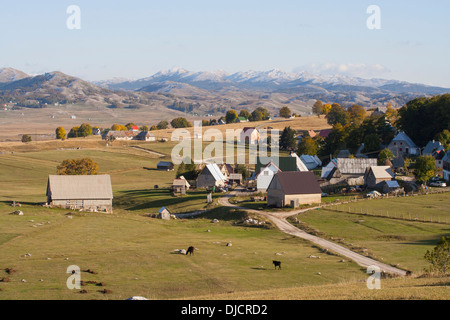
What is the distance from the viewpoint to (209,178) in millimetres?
83625

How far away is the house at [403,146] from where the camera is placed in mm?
98438

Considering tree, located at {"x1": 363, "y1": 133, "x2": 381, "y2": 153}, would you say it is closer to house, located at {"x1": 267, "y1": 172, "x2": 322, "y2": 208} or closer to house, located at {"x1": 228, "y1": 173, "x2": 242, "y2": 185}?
house, located at {"x1": 228, "y1": 173, "x2": 242, "y2": 185}

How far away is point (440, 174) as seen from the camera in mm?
81562

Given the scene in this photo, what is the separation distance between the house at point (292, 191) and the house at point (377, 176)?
1275 cm

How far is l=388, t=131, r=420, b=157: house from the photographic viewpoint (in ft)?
323

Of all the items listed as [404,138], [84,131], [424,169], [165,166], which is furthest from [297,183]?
[84,131]

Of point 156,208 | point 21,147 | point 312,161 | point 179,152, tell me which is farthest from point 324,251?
point 21,147

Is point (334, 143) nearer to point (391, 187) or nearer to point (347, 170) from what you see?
point (347, 170)

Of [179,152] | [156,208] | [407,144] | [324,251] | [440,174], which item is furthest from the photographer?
[179,152]

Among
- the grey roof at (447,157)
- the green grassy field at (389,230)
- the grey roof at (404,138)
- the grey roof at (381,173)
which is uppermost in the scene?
the grey roof at (404,138)

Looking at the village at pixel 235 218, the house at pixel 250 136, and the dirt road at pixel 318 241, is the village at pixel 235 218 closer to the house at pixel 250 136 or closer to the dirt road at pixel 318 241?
the dirt road at pixel 318 241

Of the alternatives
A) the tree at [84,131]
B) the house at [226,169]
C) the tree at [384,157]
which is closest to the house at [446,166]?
the tree at [384,157]

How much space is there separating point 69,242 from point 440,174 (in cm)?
6056
